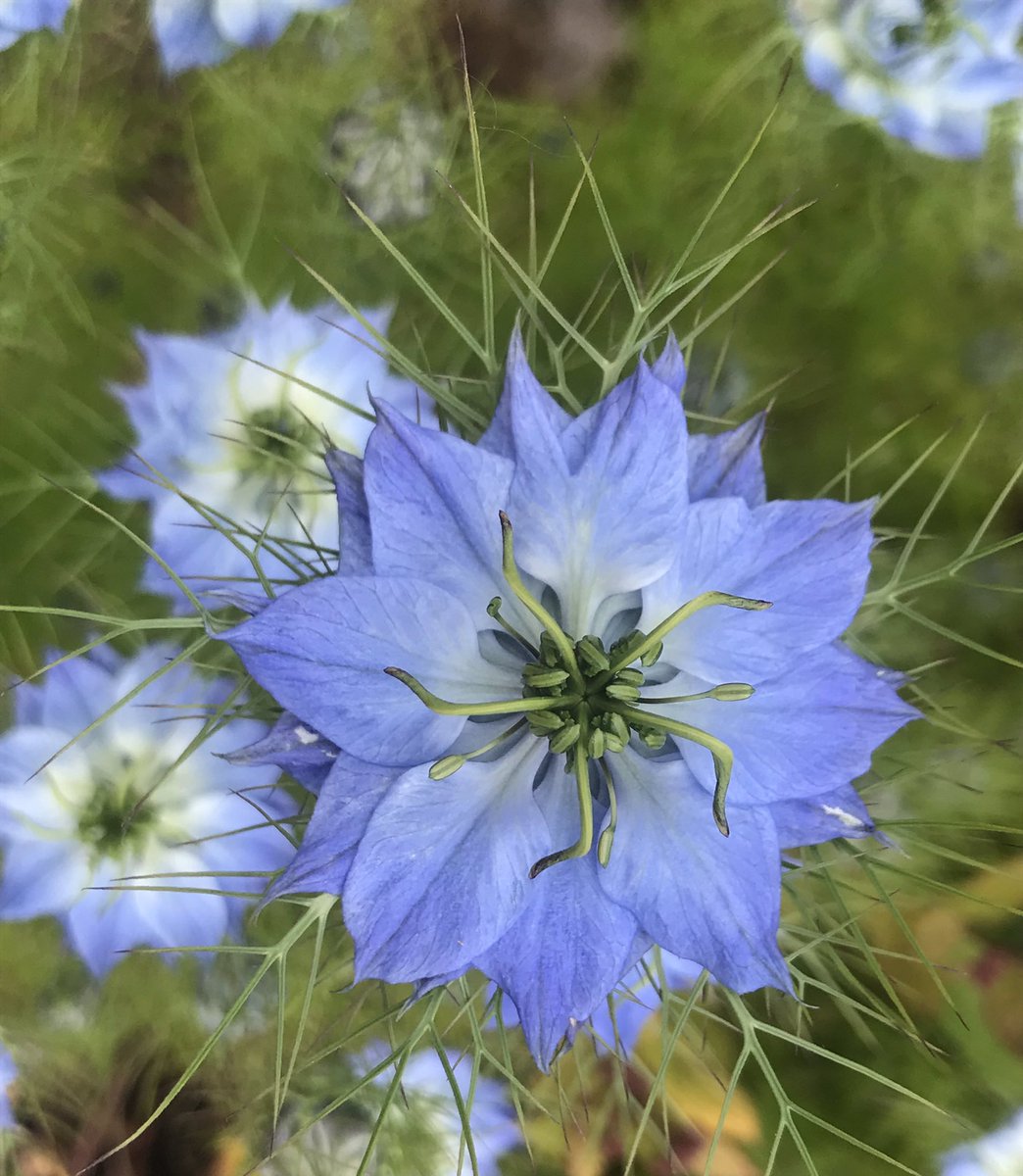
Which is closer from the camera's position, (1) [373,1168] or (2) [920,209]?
(2) [920,209]

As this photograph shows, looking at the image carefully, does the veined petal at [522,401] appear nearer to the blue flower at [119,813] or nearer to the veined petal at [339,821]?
the veined petal at [339,821]

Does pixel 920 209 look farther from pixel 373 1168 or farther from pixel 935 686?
pixel 373 1168

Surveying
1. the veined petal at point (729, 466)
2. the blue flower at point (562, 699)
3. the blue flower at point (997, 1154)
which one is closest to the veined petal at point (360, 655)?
A: the blue flower at point (562, 699)

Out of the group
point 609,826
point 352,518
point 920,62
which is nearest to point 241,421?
point 352,518

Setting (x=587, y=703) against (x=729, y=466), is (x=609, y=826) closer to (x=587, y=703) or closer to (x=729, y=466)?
(x=587, y=703)

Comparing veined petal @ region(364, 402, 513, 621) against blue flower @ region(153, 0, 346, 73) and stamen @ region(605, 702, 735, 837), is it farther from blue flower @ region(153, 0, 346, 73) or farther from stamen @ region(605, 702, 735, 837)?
blue flower @ region(153, 0, 346, 73)

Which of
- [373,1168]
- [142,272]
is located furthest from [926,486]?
[373,1168]

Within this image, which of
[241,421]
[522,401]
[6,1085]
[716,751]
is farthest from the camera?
[6,1085]
